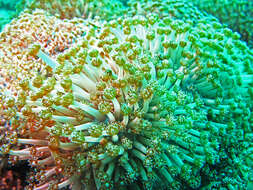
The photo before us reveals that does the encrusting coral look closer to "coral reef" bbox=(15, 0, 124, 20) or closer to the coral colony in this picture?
the coral colony

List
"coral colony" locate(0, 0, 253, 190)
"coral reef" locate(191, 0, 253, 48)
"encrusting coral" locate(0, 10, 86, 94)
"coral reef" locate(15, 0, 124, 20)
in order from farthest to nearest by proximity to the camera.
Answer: "coral reef" locate(191, 0, 253, 48), "coral reef" locate(15, 0, 124, 20), "encrusting coral" locate(0, 10, 86, 94), "coral colony" locate(0, 0, 253, 190)

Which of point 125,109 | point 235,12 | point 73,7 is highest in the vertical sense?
point 235,12

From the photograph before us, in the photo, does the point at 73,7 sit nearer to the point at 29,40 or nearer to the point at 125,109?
the point at 29,40

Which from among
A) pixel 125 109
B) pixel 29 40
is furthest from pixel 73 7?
pixel 125 109

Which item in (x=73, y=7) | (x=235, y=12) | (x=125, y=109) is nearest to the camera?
(x=125, y=109)

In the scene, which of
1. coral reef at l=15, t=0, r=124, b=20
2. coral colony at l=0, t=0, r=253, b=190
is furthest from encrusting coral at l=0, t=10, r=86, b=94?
coral reef at l=15, t=0, r=124, b=20

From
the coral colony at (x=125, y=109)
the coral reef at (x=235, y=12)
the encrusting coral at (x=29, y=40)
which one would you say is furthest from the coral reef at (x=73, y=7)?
the coral reef at (x=235, y=12)

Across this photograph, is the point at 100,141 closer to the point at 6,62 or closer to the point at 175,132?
the point at 175,132

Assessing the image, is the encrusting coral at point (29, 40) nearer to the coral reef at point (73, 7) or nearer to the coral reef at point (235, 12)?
the coral reef at point (73, 7)
